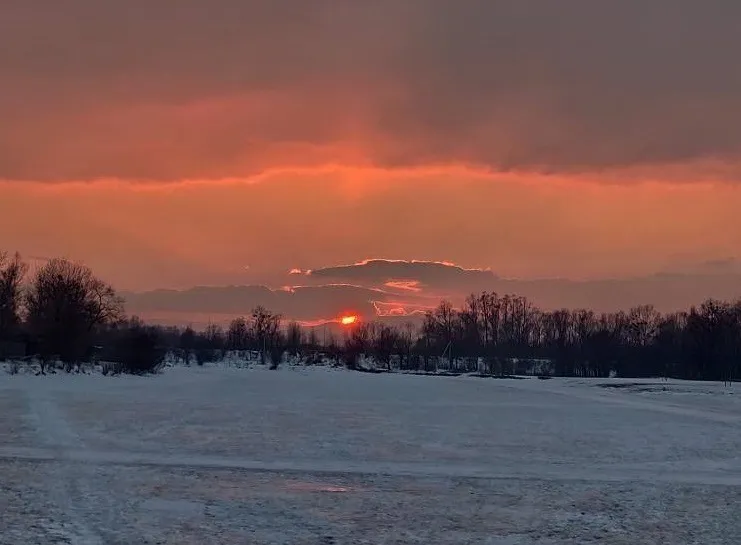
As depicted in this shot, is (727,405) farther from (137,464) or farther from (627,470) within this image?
(137,464)

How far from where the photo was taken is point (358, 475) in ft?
48.6

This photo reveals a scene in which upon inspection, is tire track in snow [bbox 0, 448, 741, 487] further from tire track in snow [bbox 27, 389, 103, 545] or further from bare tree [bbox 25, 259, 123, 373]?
bare tree [bbox 25, 259, 123, 373]

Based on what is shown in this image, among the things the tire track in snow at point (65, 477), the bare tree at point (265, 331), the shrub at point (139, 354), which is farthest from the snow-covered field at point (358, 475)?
the bare tree at point (265, 331)

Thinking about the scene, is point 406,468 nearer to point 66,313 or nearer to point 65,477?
point 65,477

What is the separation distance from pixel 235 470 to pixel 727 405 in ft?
93.3

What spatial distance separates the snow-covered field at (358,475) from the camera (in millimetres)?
10562

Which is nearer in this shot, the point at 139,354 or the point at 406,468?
the point at 406,468

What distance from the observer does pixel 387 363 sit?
97312 millimetres

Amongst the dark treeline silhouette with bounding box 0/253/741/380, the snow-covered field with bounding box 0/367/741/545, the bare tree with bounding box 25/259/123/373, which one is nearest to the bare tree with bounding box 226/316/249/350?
the dark treeline silhouette with bounding box 0/253/741/380

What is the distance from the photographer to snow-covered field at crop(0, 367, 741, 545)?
10562 millimetres

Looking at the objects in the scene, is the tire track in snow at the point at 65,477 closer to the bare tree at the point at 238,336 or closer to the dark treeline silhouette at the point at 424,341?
the dark treeline silhouette at the point at 424,341

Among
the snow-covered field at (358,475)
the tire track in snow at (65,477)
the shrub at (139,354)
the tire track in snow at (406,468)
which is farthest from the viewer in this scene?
the shrub at (139,354)

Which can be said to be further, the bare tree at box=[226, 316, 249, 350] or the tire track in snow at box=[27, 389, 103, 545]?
the bare tree at box=[226, 316, 249, 350]

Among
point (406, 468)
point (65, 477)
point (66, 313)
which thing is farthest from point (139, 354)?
point (65, 477)
